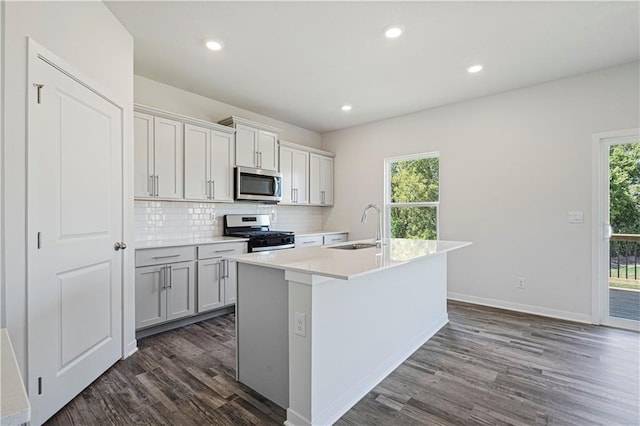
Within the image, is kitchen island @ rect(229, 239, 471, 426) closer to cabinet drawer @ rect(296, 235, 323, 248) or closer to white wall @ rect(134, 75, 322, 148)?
cabinet drawer @ rect(296, 235, 323, 248)

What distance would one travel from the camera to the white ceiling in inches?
90.8

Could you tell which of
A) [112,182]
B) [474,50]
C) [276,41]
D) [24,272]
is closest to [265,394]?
[24,272]

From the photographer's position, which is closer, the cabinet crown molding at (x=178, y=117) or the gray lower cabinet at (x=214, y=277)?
the cabinet crown molding at (x=178, y=117)

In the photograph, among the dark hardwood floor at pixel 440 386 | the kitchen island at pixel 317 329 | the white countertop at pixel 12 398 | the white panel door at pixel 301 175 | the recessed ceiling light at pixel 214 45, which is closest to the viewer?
the white countertop at pixel 12 398

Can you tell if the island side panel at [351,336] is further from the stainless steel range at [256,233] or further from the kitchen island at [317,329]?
the stainless steel range at [256,233]

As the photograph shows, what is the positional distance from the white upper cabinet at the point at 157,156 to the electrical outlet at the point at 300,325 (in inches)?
92.7

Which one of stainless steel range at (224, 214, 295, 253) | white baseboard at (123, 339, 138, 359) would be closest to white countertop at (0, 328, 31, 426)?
white baseboard at (123, 339, 138, 359)

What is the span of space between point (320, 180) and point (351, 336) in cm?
368

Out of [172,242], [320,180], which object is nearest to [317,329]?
[172,242]

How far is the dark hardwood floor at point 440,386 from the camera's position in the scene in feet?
5.99

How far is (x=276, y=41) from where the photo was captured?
271 centimetres

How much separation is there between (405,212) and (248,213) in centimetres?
239

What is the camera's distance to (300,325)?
1.73 meters

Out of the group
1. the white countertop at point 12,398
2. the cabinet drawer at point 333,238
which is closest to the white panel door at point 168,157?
the cabinet drawer at point 333,238
